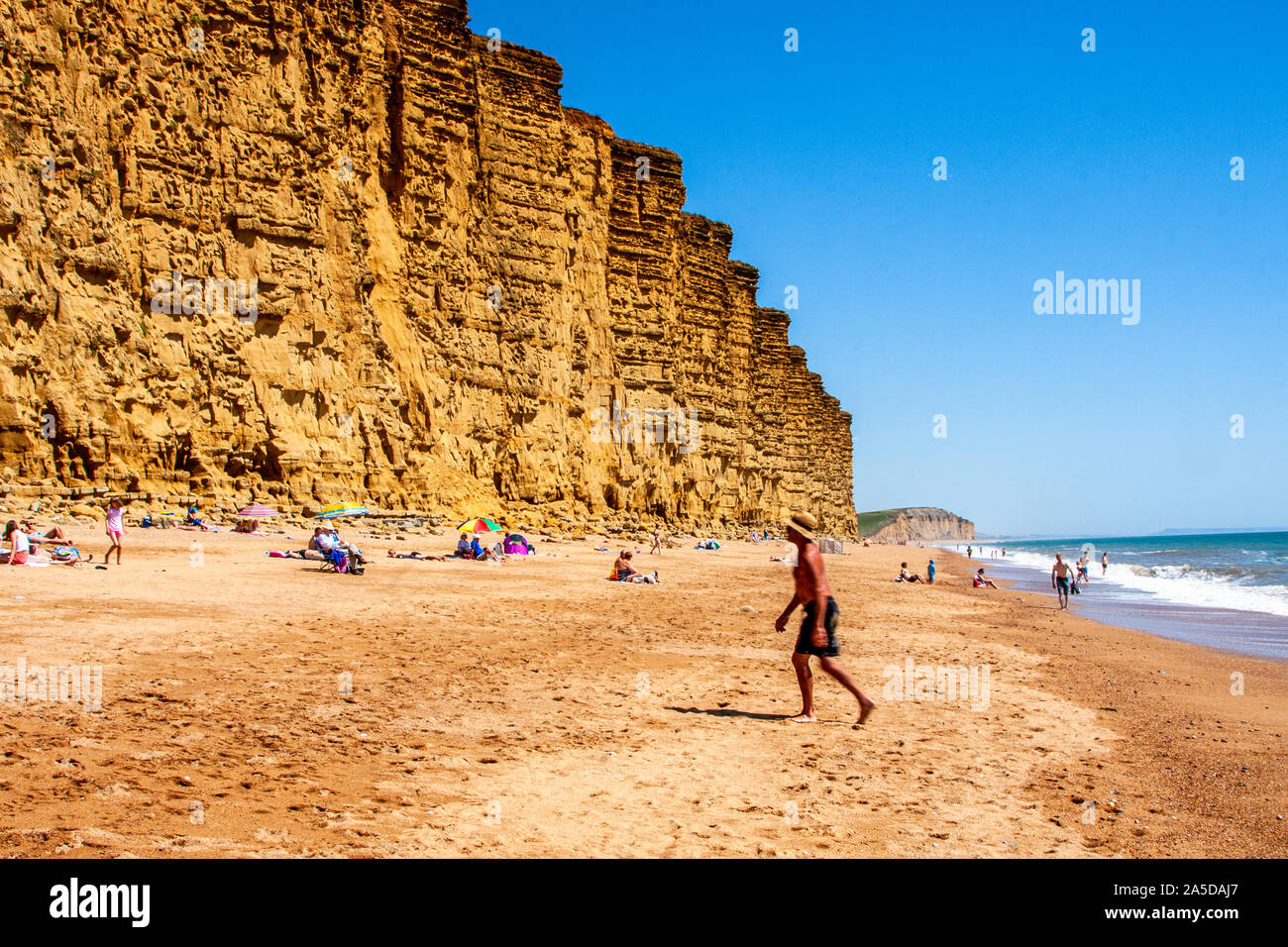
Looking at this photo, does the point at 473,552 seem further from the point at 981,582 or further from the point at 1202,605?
the point at 1202,605

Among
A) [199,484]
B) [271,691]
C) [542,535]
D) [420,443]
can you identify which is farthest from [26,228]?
[271,691]

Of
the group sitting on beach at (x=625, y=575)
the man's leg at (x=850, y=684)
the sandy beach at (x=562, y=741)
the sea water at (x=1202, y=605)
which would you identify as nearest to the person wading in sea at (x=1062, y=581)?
the sea water at (x=1202, y=605)

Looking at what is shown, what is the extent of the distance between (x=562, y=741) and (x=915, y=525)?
6722 inches

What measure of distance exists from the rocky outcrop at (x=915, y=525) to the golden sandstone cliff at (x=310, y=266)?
132153mm

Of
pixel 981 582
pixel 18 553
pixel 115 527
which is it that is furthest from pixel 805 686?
pixel 981 582

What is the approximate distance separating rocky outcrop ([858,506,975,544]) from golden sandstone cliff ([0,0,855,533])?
5203 inches

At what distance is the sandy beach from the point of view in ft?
11.9

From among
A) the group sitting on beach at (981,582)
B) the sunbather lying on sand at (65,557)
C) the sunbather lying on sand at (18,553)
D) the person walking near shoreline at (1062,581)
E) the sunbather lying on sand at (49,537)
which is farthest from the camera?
the group sitting on beach at (981,582)

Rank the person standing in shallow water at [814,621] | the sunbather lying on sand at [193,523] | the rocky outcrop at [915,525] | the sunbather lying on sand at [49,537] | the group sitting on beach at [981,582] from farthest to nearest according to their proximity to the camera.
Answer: the rocky outcrop at [915,525], the group sitting on beach at [981,582], the sunbather lying on sand at [193,523], the sunbather lying on sand at [49,537], the person standing in shallow water at [814,621]

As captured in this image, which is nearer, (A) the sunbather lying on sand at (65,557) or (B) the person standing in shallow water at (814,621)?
(B) the person standing in shallow water at (814,621)

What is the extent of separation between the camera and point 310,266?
2173 centimetres

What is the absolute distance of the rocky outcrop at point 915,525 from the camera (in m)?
159

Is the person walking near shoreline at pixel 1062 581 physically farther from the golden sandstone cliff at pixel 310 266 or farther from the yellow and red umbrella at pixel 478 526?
the golden sandstone cliff at pixel 310 266
